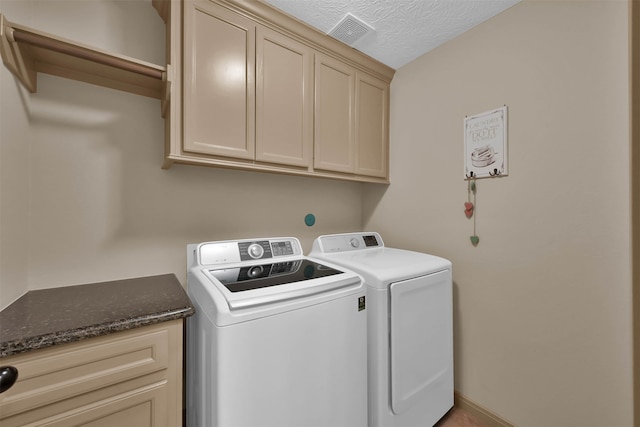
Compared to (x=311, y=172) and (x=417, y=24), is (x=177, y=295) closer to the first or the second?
(x=311, y=172)

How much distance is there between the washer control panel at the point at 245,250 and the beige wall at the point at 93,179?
0.21 meters

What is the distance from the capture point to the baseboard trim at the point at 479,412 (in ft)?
4.87

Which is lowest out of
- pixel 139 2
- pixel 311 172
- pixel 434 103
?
pixel 311 172

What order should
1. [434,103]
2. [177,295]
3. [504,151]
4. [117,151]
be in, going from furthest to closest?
[434,103] < [504,151] < [117,151] < [177,295]

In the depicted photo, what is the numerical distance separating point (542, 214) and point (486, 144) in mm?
496

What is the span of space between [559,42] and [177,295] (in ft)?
7.25

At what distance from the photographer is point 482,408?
1558 mm

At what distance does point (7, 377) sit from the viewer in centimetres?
66

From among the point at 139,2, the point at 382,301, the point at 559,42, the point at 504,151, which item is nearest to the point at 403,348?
the point at 382,301

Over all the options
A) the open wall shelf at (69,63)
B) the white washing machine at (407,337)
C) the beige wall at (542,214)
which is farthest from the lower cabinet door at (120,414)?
the beige wall at (542,214)

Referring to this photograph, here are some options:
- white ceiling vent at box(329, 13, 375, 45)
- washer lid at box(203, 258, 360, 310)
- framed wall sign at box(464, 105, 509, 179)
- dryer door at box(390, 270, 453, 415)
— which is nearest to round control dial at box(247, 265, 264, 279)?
washer lid at box(203, 258, 360, 310)

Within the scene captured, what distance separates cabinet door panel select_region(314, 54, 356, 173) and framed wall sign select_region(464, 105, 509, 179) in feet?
2.47

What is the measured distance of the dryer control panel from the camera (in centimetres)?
179

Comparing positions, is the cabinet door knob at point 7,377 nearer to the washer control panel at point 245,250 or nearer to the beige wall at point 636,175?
the washer control panel at point 245,250
